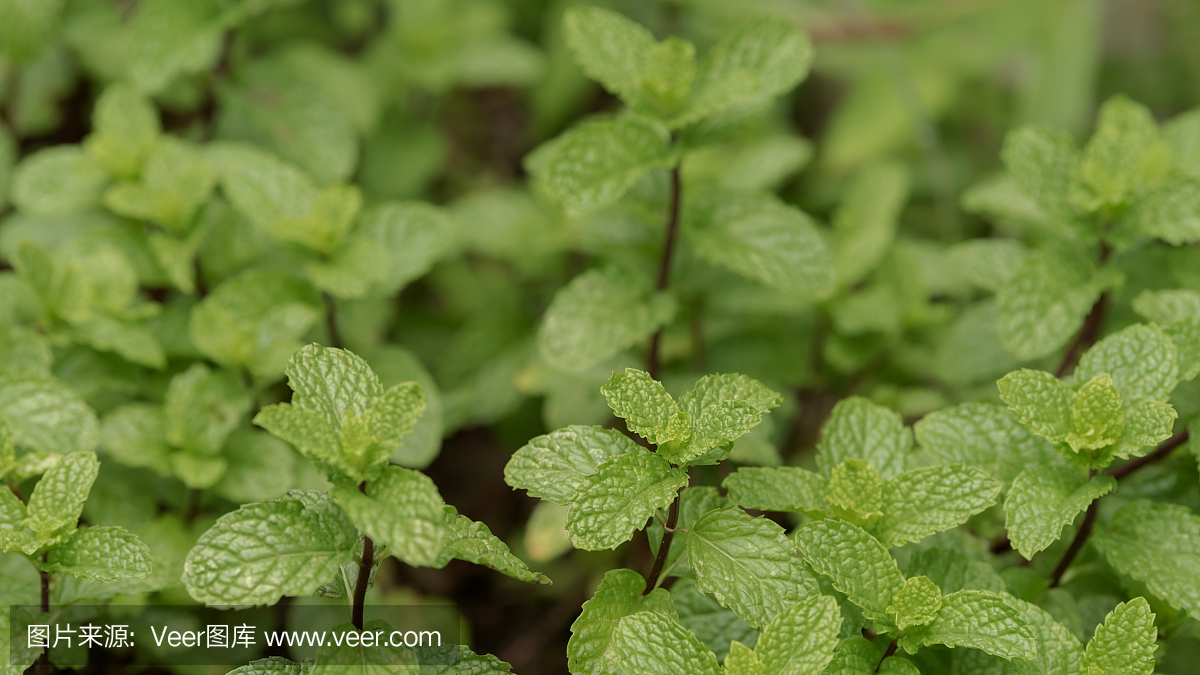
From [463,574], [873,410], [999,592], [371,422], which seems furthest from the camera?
[463,574]

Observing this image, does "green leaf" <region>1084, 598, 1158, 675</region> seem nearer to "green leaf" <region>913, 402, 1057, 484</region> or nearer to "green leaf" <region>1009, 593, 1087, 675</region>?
"green leaf" <region>1009, 593, 1087, 675</region>

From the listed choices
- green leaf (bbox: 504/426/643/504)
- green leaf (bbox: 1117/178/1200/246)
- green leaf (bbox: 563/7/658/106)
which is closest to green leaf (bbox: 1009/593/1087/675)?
green leaf (bbox: 504/426/643/504)

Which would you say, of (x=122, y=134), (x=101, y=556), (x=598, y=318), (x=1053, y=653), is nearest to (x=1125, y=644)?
(x=1053, y=653)

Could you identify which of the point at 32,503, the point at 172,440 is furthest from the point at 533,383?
the point at 32,503

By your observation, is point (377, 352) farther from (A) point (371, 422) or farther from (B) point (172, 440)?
(A) point (371, 422)

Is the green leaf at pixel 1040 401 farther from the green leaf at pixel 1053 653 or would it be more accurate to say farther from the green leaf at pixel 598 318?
the green leaf at pixel 598 318

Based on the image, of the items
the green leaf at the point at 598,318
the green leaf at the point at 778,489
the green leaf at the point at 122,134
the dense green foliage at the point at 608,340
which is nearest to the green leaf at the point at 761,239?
the dense green foliage at the point at 608,340
